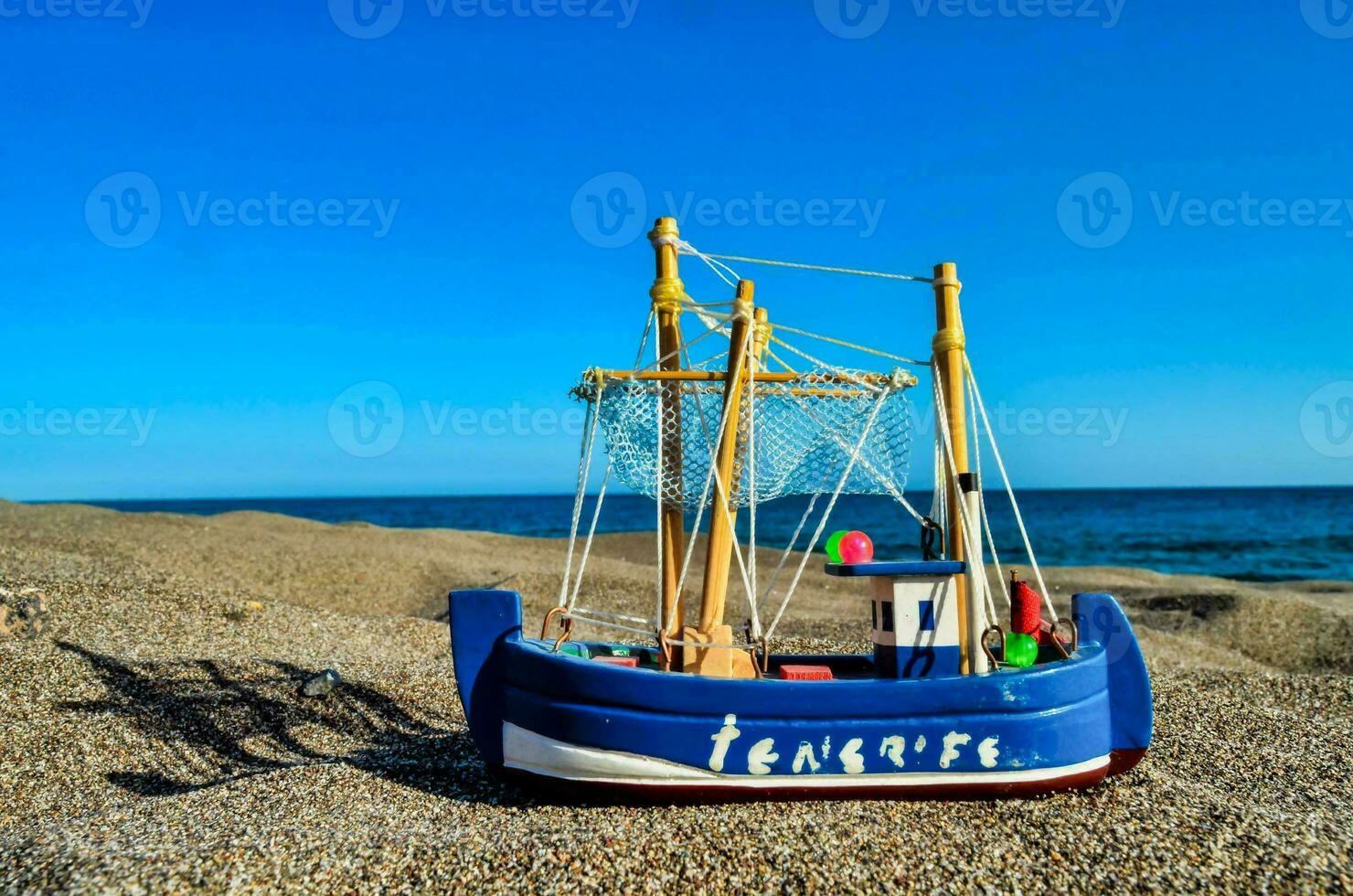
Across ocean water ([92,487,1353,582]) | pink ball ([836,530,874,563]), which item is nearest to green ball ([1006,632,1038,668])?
pink ball ([836,530,874,563])

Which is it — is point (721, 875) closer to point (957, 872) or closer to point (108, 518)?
point (957, 872)

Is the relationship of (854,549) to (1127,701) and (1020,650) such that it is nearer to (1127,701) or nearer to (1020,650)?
(1020,650)

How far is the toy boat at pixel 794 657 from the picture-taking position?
6258 mm

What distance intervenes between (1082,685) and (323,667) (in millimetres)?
7832

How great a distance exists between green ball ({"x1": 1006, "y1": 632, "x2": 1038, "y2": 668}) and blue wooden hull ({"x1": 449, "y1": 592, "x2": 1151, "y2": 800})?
480 millimetres

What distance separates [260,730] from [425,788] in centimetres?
264

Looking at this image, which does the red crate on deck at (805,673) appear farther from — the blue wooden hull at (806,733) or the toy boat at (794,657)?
the blue wooden hull at (806,733)

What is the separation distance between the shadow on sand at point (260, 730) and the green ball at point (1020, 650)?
3665 millimetres

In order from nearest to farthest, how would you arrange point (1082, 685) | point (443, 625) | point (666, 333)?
1. point (1082, 685)
2. point (666, 333)
3. point (443, 625)

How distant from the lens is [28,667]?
9609mm

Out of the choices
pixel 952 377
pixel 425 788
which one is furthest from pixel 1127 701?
pixel 425 788

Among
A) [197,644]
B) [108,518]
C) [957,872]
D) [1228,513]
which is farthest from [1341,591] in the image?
[1228,513]

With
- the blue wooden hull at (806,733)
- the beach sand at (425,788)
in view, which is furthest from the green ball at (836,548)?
the beach sand at (425,788)

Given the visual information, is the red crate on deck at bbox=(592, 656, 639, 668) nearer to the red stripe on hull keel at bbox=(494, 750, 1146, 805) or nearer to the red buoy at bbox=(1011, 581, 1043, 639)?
the red stripe on hull keel at bbox=(494, 750, 1146, 805)
